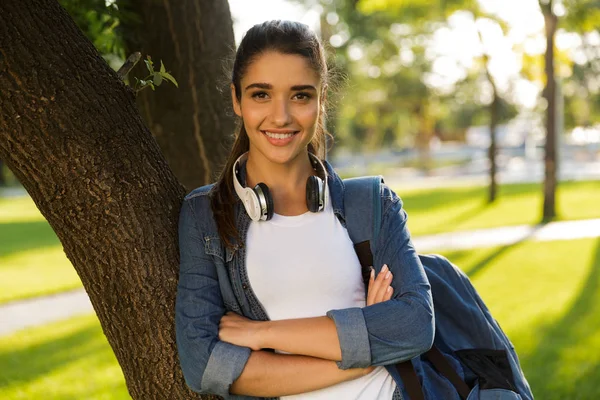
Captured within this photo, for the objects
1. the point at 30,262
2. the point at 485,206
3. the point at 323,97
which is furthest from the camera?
the point at 485,206

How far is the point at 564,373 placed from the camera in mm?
5965

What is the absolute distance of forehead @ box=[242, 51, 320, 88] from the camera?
7.57 ft

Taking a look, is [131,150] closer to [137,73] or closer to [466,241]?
[137,73]

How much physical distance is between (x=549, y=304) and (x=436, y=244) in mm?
4561

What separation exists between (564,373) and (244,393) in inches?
177

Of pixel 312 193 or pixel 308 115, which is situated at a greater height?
pixel 308 115

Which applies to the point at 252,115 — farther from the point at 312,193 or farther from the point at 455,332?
the point at 455,332

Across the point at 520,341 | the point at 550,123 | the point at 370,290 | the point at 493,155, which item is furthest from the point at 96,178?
the point at 493,155

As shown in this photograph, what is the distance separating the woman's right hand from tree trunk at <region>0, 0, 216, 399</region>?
621 millimetres

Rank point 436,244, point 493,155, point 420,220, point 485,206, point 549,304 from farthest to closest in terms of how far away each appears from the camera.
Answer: point 493,155, point 485,206, point 420,220, point 436,244, point 549,304

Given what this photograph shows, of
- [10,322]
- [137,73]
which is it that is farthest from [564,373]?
[10,322]

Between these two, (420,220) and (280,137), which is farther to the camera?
(420,220)

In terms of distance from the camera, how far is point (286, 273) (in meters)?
2.23

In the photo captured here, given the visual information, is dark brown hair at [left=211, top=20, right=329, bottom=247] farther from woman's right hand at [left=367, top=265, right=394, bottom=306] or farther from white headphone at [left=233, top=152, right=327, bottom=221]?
woman's right hand at [left=367, top=265, right=394, bottom=306]
